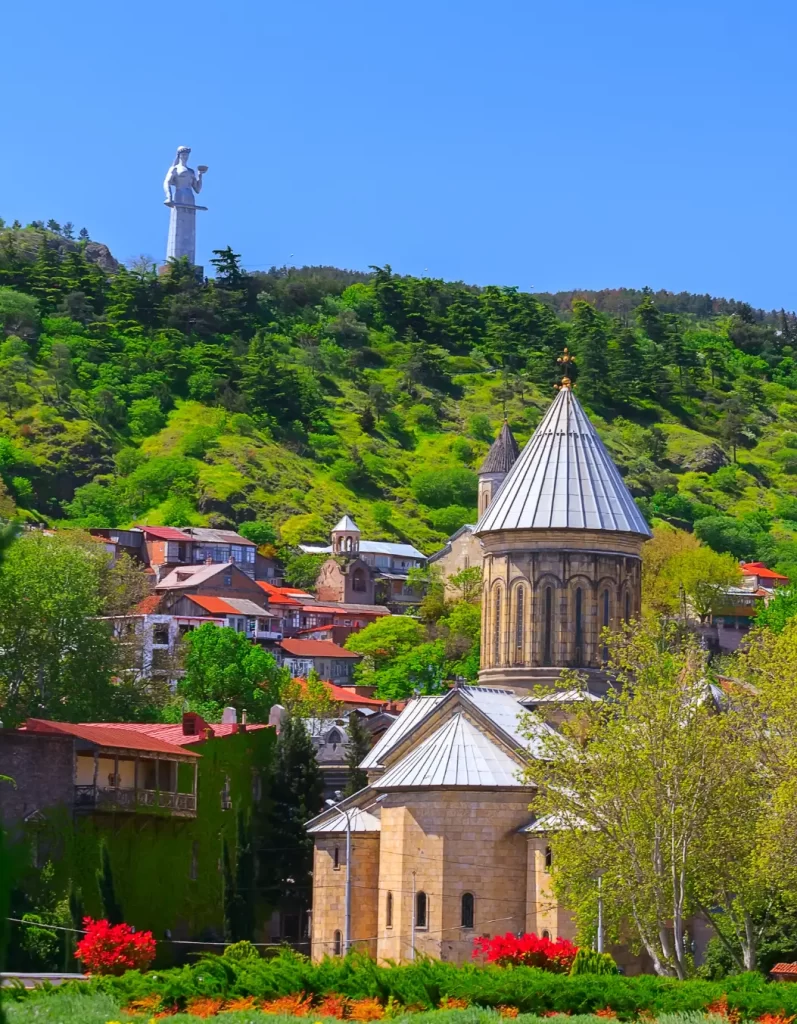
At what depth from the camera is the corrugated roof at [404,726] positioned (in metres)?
41.2

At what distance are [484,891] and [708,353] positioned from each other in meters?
118

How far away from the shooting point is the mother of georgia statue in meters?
160

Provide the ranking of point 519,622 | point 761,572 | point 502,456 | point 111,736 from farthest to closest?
point 761,572, point 502,456, point 111,736, point 519,622

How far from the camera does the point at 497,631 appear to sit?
42.6 meters

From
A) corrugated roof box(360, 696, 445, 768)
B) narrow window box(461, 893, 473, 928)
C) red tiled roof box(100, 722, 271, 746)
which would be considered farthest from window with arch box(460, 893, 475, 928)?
red tiled roof box(100, 722, 271, 746)

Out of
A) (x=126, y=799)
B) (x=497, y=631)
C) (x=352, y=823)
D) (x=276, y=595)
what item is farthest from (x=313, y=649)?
(x=352, y=823)

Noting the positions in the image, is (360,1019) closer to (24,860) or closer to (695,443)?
(24,860)

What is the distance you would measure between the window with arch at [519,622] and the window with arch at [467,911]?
6.57 meters

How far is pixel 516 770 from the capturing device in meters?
36.9

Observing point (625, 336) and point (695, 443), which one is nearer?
point (695, 443)

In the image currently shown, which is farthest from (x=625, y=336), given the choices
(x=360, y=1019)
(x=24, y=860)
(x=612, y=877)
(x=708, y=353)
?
(x=24, y=860)

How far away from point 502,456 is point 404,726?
57231 mm

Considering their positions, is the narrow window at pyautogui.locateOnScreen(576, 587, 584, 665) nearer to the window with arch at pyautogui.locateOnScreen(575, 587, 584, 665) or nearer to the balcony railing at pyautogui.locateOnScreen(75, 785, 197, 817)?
the window with arch at pyautogui.locateOnScreen(575, 587, 584, 665)

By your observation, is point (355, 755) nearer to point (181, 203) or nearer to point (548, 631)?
point (548, 631)
